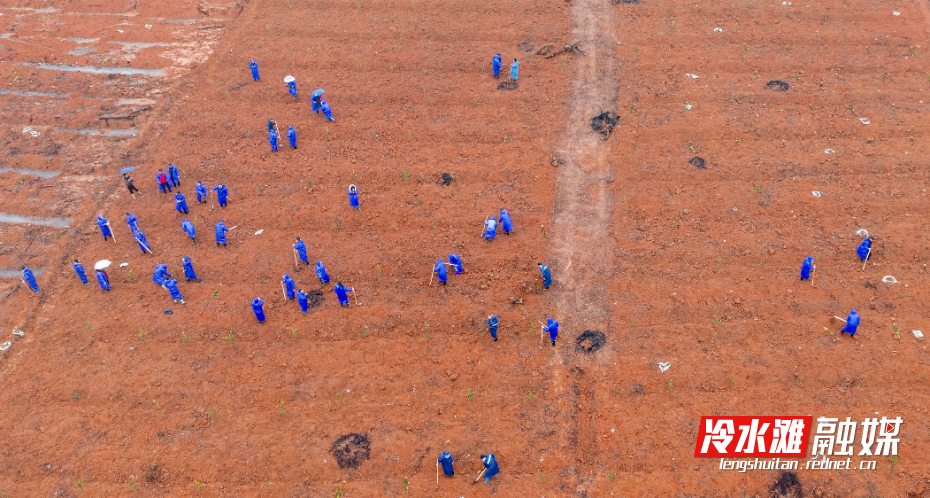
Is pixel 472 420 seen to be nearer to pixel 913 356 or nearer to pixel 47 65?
pixel 913 356

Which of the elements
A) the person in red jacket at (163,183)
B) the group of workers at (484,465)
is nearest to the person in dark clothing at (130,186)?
the person in red jacket at (163,183)

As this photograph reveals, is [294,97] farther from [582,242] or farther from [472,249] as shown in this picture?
[582,242]

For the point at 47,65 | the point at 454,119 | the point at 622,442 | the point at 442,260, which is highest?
the point at 47,65

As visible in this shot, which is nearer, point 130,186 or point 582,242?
point 582,242

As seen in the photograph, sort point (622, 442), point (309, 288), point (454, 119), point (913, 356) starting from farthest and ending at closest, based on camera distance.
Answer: point (454, 119), point (309, 288), point (913, 356), point (622, 442)

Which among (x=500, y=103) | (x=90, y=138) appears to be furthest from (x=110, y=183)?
(x=500, y=103)

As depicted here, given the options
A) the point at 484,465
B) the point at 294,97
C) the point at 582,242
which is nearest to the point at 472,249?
the point at 582,242

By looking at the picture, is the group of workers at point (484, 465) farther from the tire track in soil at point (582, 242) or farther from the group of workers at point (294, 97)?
the group of workers at point (294, 97)
